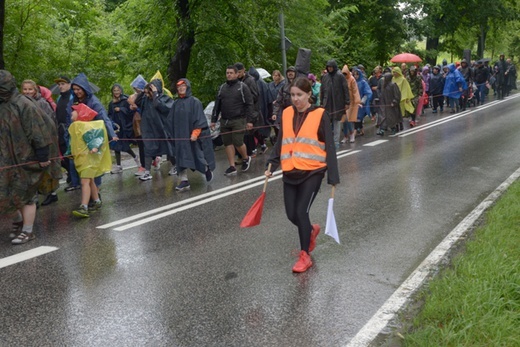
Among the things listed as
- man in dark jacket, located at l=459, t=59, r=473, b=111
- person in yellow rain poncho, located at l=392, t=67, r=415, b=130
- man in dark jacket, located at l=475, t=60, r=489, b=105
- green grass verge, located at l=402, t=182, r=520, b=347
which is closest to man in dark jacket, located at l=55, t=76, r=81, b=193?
green grass verge, located at l=402, t=182, r=520, b=347

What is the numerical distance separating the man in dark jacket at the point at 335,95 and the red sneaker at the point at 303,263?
348 inches

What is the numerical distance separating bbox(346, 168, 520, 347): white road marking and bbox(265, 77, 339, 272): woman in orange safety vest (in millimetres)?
994

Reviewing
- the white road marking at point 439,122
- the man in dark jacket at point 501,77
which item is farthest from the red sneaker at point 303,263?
the man in dark jacket at point 501,77

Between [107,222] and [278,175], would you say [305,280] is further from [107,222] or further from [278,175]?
[278,175]

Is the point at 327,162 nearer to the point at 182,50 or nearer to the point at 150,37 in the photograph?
the point at 182,50

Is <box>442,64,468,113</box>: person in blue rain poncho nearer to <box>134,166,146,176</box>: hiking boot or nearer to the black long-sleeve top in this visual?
<box>134,166,146,176</box>: hiking boot

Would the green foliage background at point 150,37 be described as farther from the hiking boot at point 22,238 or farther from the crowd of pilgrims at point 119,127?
the hiking boot at point 22,238

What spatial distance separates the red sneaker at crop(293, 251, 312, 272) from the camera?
5.92 m

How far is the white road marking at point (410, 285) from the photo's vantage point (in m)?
4.52

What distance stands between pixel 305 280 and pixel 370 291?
2.02ft

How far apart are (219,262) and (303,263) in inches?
33.5

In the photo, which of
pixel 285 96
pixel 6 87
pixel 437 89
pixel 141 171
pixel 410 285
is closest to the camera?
pixel 410 285

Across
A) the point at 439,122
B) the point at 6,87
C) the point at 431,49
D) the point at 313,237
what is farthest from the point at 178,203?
the point at 431,49

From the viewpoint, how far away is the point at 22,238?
23.9 ft
